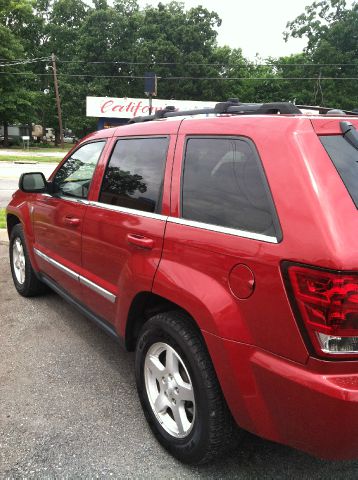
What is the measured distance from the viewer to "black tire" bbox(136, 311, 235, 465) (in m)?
2.09

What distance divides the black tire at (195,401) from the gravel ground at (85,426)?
133mm

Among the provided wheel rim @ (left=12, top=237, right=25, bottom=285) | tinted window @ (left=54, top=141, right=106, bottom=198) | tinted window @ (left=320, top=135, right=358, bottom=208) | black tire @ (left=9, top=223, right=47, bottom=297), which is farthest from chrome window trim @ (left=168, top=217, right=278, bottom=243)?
wheel rim @ (left=12, top=237, right=25, bottom=285)

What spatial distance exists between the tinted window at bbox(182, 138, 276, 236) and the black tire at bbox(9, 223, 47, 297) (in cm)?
273

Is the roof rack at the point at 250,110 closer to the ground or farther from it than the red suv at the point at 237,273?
farther from it

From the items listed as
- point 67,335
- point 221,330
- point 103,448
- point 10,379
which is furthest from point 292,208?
point 67,335

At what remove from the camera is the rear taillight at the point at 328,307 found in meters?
1.64

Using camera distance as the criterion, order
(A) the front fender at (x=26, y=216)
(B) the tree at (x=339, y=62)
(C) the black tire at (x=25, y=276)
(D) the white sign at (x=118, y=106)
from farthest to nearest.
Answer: (B) the tree at (x=339, y=62) → (D) the white sign at (x=118, y=106) → (C) the black tire at (x=25, y=276) → (A) the front fender at (x=26, y=216)

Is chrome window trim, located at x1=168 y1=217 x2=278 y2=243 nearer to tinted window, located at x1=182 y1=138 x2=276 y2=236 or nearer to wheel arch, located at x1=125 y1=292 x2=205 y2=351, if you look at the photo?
tinted window, located at x1=182 y1=138 x2=276 y2=236

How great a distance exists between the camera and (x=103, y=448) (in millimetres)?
2453

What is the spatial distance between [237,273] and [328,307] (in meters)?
0.41

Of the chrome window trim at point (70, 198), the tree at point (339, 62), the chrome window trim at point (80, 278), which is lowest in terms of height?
the chrome window trim at point (80, 278)

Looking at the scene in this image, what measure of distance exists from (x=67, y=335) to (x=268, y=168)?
2645 millimetres

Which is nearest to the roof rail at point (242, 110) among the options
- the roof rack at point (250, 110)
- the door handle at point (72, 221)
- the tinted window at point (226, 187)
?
the roof rack at point (250, 110)

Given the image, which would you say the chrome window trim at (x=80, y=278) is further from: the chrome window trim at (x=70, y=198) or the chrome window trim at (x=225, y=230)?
the chrome window trim at (x=225, y=230)
